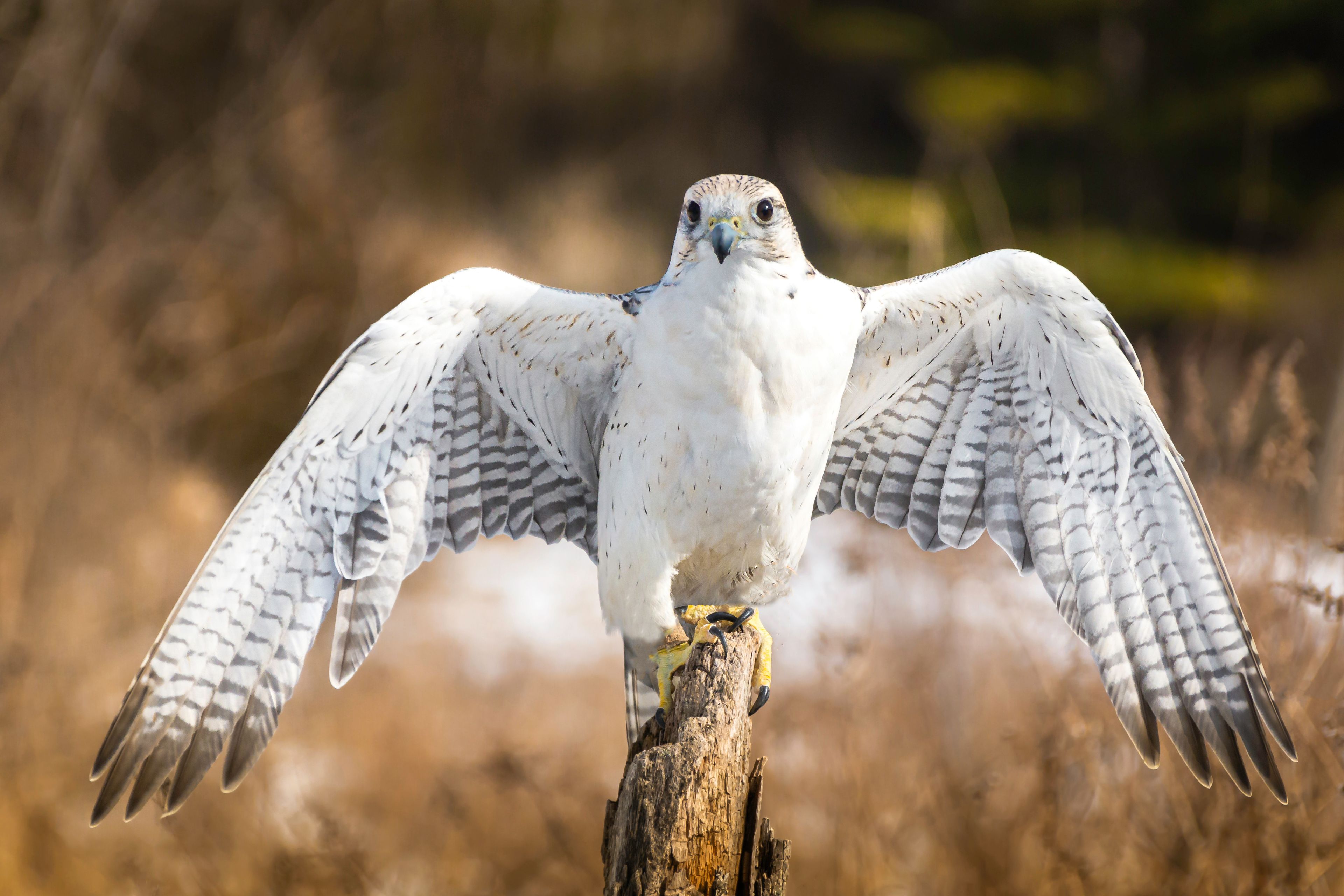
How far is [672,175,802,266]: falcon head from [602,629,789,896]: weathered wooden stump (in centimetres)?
109

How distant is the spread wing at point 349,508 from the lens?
8.69ft

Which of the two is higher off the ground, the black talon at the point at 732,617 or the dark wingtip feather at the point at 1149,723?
the black talon at the point at 732,617

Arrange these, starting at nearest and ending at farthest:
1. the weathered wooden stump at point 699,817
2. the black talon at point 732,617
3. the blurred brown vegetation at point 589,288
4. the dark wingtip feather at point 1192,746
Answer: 1. the weathered wooden stump at point 699,817
2. the dark wingtip feather at point 1192,746
3. the black talon at point 732,617
4. the blurred brown vegetation at point 589,288

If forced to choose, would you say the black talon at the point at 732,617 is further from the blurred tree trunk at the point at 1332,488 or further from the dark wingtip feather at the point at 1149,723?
the blurred tree trunk at the point at 1332,488

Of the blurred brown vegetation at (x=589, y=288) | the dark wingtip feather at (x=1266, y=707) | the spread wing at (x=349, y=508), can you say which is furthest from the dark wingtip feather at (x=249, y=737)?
the dark wingtip feather at (x=1266, y=707)

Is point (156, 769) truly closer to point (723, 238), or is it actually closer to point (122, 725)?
point (122, 725)

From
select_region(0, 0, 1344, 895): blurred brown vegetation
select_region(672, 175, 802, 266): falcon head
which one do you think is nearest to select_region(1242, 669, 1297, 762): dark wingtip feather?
select_region(0, 0, 1344, 895): blurred brown vegetation

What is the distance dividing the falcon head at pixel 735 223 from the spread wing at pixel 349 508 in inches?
11.9

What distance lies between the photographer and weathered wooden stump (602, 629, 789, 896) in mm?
2201

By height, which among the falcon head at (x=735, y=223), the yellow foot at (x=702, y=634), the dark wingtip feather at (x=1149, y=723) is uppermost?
the falcon head at (x=735, y=223)

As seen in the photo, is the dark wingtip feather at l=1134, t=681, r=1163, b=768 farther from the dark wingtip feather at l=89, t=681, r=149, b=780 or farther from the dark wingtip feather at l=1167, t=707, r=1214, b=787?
the dark wingtip feather at l=89, t=681, r=149, b=780

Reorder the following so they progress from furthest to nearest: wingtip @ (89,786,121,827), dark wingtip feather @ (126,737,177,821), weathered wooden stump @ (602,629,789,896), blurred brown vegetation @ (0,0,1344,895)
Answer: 1. blurred brown vegetation @ (0,0,1344,895)
2. dark wingtip feather @ (126,737,177,821)
3. wingtip @ (89,786,121,827)
4. weathered wooden stump @ (602,629,789,896)

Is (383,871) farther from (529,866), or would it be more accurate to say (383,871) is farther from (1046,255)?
(1046,255)

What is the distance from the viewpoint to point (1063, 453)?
3.03 meters
